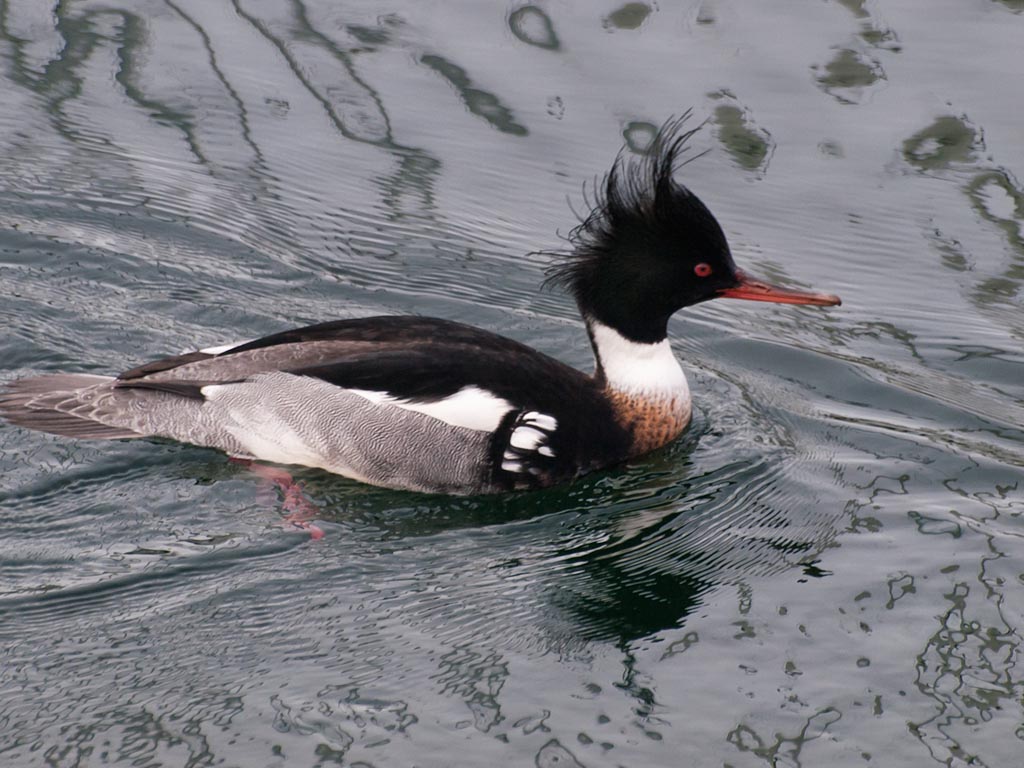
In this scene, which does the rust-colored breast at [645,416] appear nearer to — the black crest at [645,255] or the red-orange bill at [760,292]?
the black crest at [645,255]

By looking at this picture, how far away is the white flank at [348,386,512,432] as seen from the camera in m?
6.37

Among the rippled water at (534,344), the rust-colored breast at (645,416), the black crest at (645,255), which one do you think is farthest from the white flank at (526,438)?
the black crest at (645,255)

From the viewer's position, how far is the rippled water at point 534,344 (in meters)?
4.82

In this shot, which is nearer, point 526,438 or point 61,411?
point 526,438

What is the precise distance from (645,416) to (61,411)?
8.54 feet

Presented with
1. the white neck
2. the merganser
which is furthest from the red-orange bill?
the white neck

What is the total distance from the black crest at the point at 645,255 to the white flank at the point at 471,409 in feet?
2.21

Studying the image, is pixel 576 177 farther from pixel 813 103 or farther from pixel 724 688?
pixel 724 688

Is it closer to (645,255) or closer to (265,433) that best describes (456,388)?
(265,433)

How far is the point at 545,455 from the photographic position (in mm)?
6375

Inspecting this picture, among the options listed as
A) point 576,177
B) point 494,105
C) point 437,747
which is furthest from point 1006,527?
point 494,105

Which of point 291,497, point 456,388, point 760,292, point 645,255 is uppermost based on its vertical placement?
point 645,255

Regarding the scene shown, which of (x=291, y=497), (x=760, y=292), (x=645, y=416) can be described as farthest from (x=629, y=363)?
(x=291, y=497)

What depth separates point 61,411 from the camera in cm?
659
